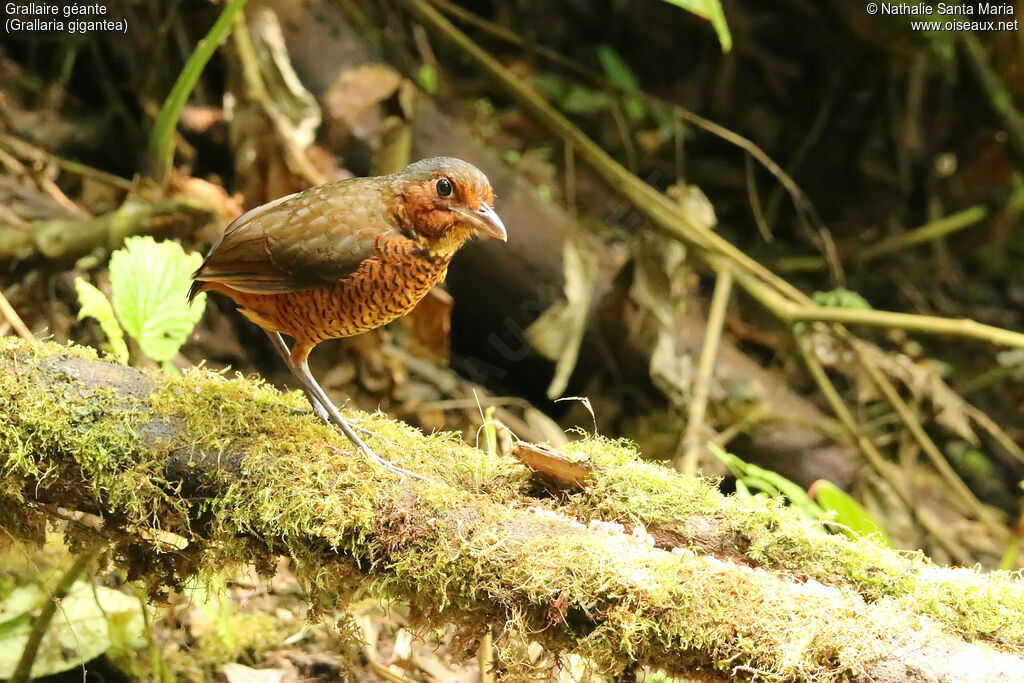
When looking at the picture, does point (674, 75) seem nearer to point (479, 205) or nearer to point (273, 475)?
point (479, 205)

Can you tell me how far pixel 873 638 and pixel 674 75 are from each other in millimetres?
5149

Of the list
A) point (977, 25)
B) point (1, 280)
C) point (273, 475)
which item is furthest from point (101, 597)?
point (977, 25)

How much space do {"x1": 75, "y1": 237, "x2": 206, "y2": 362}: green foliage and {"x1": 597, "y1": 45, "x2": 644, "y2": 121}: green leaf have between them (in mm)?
3628

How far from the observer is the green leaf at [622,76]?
572cm

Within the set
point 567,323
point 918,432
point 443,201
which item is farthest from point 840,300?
point 443,201

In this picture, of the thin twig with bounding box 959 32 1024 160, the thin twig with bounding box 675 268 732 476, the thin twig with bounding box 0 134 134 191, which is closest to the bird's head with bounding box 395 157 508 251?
the thin twig with bounding box 675 268 732 476

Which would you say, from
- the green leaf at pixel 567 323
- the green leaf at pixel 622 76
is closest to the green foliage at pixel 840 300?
the green leaf at pixel 622 76

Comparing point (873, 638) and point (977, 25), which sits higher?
point (977, 25)

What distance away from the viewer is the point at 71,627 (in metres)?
2.49

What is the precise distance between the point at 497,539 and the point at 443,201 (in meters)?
0.88

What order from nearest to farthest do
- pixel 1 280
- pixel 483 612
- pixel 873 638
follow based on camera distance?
pixel 873 638 → pixel 483 612 → pixel 1 280

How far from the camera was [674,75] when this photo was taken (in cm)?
623

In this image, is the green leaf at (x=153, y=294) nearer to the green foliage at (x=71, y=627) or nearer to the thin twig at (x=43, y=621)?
the thin twig at (x=43, y=621)

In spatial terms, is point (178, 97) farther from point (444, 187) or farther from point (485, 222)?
point (485, 222)
